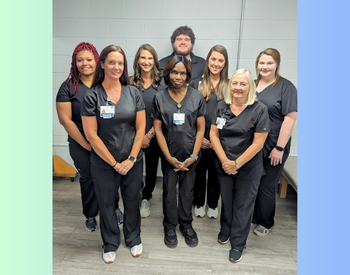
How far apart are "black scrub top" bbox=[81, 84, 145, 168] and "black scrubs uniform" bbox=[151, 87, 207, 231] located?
213 millimetres

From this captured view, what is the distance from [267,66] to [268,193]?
1.06 meters

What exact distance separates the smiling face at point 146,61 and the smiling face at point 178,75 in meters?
0.43

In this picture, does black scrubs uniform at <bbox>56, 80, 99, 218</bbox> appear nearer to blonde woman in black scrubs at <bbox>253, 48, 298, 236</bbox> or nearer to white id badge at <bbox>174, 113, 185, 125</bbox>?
white id badge at <bbox>174, 113, 185, 125</bbox>

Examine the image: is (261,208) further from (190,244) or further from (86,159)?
(86,159)

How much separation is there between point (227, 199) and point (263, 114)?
70 centimetres

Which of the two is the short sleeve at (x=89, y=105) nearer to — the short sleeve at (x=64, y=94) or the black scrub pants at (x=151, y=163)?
the short sleeve at (x=64, y=94)

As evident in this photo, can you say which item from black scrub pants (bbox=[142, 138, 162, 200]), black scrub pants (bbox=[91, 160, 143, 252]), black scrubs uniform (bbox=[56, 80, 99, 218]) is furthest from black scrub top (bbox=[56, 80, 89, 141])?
black scrub pants (bbox=[142, 138, 162, 200])

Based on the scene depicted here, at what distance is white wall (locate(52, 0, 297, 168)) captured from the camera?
2.91 metres

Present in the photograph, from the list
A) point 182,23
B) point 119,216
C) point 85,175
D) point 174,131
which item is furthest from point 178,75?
point 119,216

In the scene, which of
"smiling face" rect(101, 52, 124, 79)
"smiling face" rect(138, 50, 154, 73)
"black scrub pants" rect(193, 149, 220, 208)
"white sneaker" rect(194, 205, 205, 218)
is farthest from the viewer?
"white sneaker" rect(194, 205, 205, 218)

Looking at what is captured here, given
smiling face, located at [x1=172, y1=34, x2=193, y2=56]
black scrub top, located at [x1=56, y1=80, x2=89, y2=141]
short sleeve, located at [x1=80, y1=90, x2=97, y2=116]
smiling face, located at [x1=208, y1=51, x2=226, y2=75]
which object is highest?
smiling face, located at [x1=172, y1=34, x2=193, y2=56]

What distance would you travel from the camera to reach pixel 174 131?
196 cm

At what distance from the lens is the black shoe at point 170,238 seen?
2.12 metres

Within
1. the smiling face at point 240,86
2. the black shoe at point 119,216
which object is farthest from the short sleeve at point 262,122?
the black shoe at point 119,216
